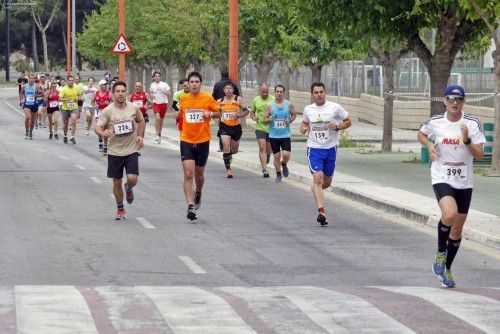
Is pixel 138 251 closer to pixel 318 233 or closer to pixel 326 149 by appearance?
pixel 318 233

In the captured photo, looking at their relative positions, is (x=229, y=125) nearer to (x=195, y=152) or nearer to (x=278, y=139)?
(x=278, y=139)

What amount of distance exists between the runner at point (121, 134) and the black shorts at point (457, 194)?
277 inches

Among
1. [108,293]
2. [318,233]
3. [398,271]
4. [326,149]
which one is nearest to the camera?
[108,293]

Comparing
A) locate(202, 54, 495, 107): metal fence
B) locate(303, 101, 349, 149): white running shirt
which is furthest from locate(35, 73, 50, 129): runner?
locate(303, 101, 349, 149): white running shirt

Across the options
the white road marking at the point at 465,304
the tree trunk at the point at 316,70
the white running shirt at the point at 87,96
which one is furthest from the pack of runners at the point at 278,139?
the tree trunk at the point at 316,70

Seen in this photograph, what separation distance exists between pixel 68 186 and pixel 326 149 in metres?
6.87

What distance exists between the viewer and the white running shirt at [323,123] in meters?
19.6

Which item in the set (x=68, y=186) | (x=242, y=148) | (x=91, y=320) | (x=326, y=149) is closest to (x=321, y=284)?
(x=91, y=320)

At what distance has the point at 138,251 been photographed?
16125 millimetres

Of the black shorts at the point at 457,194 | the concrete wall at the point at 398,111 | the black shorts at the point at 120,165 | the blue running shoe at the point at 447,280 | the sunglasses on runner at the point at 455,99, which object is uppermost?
the sunglasses on runner at the point at 455,99

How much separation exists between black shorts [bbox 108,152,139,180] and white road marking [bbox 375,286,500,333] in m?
7.36

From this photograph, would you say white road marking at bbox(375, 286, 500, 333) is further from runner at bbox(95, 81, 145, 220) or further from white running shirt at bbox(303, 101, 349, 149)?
runner at bbox(95, 81, 145, 220)

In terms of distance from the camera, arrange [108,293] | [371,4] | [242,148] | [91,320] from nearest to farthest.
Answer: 1. [91,320]
2. [108,293]
3. [371,4]
4. [242,148]

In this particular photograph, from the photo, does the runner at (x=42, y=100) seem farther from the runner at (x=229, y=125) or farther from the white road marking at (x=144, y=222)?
the white road marking at (x=144, y=222)
